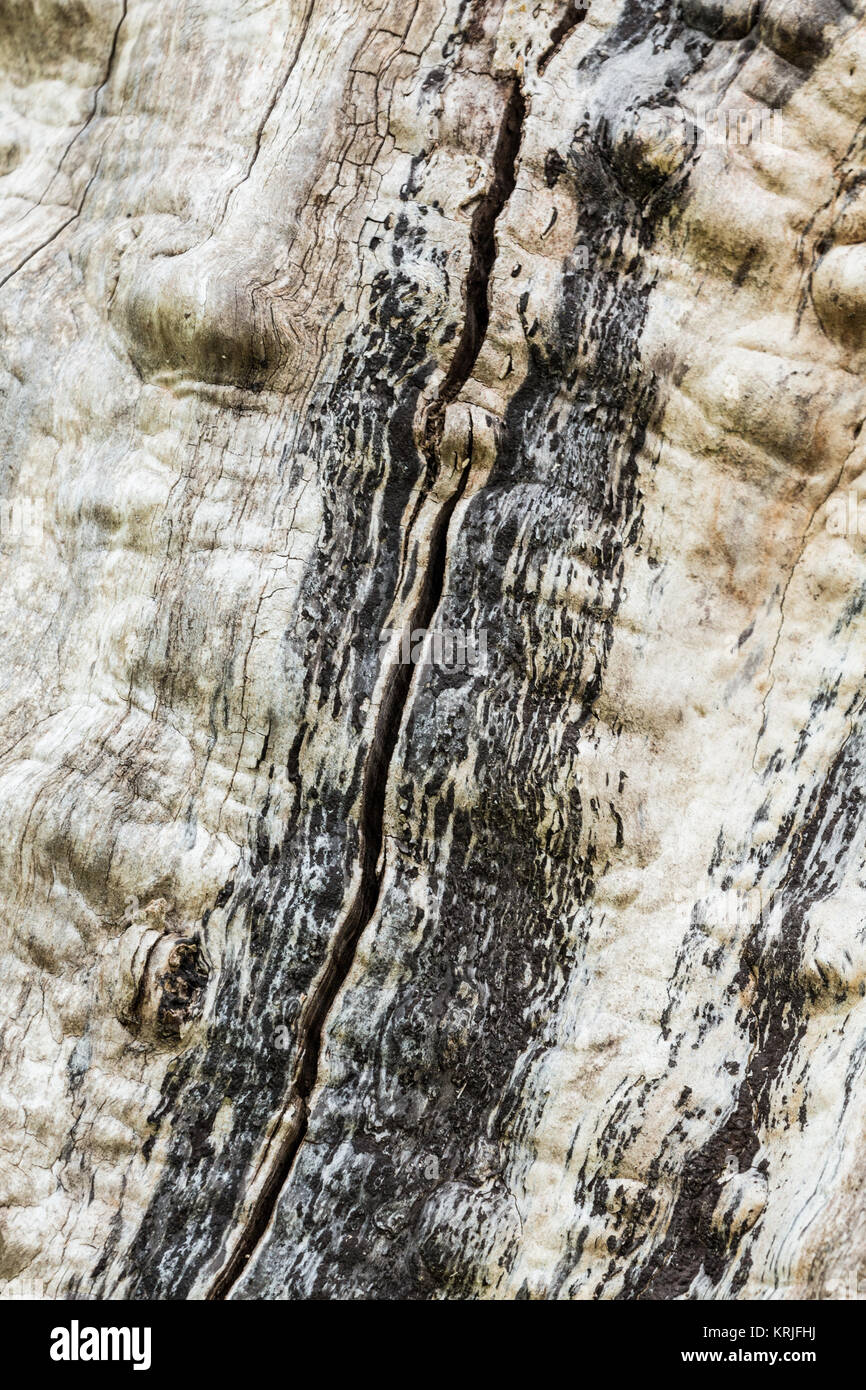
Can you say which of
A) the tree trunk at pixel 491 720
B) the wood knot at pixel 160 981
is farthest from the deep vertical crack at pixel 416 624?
the wood knot at pixel 160 981

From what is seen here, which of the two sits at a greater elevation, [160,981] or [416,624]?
[416,624]

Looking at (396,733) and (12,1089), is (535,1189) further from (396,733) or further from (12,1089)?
(12,1089)

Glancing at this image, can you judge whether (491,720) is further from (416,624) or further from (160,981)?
(160,981)

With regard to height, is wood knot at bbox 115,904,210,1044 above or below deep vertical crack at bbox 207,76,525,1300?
below

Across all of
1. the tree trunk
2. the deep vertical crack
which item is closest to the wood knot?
the tree trunk

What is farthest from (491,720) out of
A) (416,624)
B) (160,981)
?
(160,981)

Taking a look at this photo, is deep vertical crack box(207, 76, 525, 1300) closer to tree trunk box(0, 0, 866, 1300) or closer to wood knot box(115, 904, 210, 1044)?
tree trunk box(0, 0, 866, 1300)

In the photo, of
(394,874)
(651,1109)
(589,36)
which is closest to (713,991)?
(651,1109)

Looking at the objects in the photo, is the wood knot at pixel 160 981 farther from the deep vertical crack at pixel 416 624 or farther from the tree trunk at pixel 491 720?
the deep vertical crack at pixel 416 624
